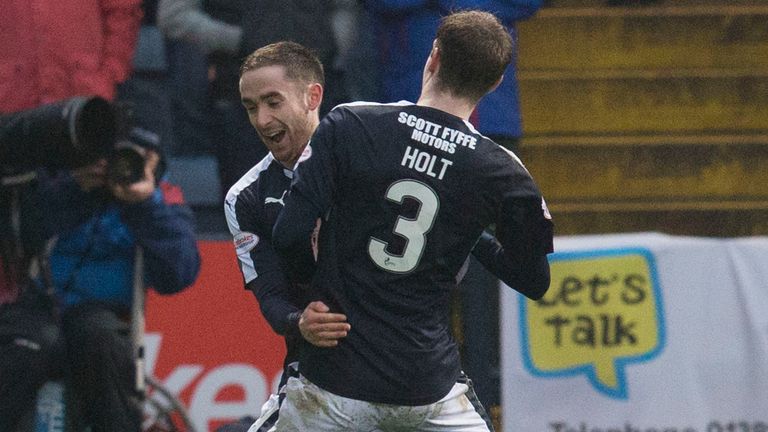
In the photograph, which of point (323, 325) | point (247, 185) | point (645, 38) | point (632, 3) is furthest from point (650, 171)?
point (323, 325)

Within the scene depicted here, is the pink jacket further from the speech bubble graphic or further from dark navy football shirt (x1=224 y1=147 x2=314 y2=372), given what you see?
dark navy football shirt (x1=224 y1=147 x2=314 y2=372)

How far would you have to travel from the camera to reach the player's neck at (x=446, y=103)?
386 cm

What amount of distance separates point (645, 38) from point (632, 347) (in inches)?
68.0

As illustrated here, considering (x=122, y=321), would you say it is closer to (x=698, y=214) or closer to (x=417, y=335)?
(x=417, y=335)

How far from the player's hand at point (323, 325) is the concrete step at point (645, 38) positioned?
4.14 meters

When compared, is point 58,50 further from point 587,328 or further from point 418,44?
point 587,328

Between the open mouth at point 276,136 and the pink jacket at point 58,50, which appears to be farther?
the pink jacket at point 58,50

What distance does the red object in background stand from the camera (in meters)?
6.79

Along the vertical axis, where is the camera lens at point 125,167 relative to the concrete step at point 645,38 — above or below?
below

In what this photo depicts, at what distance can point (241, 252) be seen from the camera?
14.0ft

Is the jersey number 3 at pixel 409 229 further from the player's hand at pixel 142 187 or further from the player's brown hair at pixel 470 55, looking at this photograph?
the player's hand at pixel 142 187

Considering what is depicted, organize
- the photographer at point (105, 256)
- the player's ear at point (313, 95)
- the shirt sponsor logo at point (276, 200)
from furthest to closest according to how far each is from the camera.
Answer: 1. the photographer at point (105, 256)
2. the player's ear at point (313, 95)
3. the shirt sponsor logo at point (276, 200)

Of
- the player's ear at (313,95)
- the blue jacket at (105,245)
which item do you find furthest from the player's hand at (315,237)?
the blue jacket at (105,245)

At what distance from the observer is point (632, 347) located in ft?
22.6
